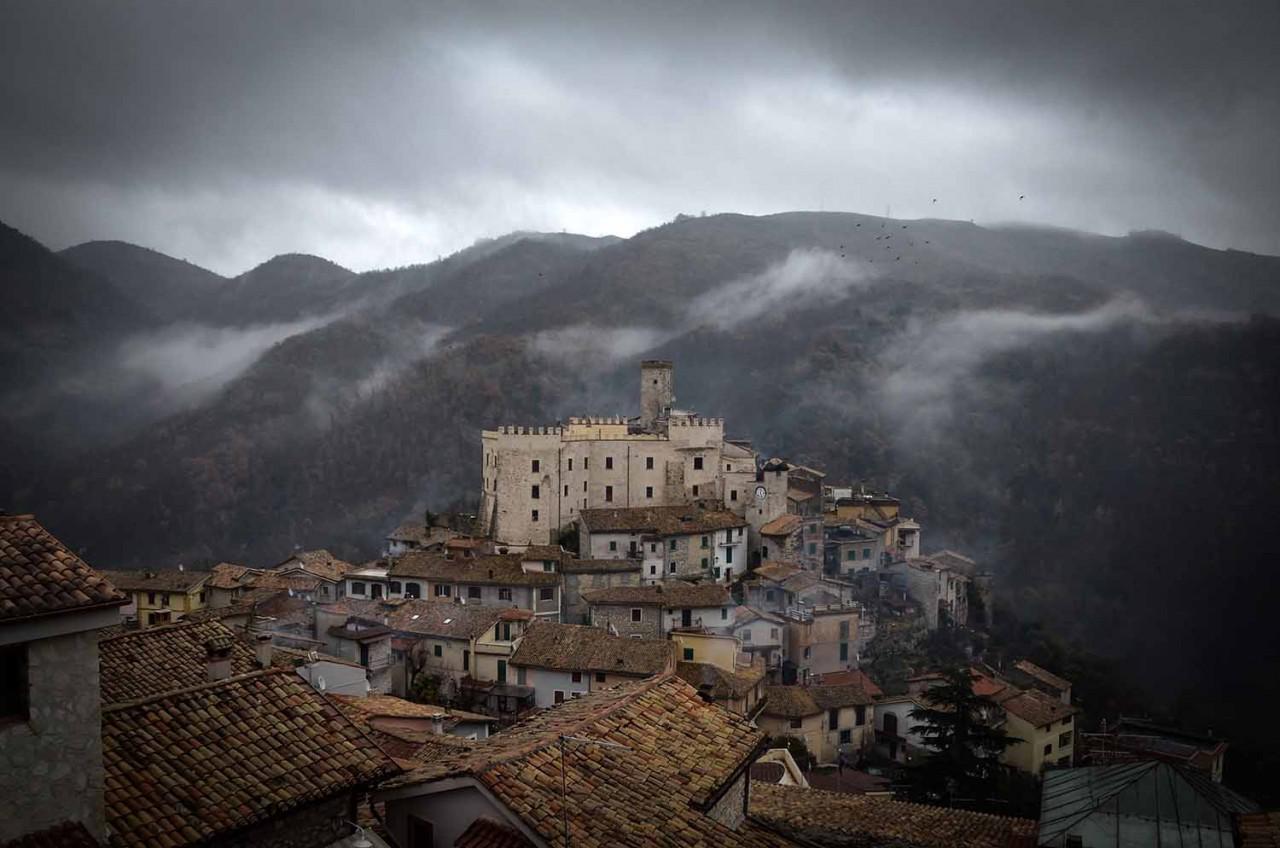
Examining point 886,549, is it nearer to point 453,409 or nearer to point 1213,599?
point 1213,599

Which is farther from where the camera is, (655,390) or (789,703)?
(655,390)

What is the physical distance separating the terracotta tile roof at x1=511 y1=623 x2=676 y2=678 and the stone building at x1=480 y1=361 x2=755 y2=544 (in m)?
17.7

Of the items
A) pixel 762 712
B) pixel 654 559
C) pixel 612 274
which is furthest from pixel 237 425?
pixel 762 712

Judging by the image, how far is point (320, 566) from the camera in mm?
51062

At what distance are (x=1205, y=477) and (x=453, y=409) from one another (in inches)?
2818

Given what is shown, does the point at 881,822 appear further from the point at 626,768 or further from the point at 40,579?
the point at 40,579

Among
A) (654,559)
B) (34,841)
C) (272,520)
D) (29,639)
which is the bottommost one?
(272,520)

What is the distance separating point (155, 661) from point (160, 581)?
129 ft

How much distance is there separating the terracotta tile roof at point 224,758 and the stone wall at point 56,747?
0.43 meters

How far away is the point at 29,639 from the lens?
619 centimetres

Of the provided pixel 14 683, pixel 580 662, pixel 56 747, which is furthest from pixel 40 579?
pixel 580 662

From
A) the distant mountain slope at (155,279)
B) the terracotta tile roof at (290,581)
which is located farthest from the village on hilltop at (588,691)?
the distant mountain slope at (155,279)

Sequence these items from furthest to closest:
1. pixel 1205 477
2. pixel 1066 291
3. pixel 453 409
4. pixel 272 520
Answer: pixel 1066 291 < pixel 453 409 < pixel 272 520 < pixel 1205 477

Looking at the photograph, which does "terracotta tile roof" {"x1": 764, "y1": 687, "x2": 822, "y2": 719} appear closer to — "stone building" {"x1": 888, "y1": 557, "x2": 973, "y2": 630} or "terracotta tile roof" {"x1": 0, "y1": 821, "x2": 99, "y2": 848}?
"stone building" {"x1": 888, "y1": 557, "x2": 973, "y2": 630}
